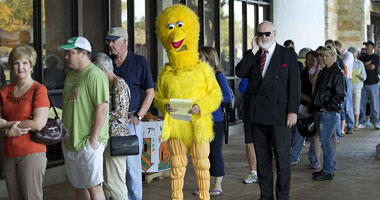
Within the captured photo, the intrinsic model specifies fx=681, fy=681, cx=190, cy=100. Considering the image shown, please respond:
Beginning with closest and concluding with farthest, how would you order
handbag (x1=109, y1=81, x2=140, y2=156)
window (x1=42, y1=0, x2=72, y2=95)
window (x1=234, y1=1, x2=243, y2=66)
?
handbag (x1=109, y1=81, x2=140, y2=156)
window (x1=42, y1=0, x2=72, y2=95)
window (x1=234, y1=1, x2=243, y2=66)

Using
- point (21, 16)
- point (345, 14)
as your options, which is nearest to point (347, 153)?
point (21, 16)

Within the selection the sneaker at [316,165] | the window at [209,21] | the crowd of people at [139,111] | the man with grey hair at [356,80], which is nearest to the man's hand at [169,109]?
the crowd of people at [139,111]

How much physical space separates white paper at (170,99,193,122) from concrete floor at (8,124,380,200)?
1642mm

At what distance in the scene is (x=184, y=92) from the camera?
668cm

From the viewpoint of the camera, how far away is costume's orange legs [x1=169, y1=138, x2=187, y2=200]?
679cm

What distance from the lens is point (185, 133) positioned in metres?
6.77

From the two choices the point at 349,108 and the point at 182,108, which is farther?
the point at 349,108

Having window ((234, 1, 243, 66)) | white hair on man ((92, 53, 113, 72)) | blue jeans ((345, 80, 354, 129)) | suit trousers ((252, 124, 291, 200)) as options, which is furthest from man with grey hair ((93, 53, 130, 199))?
window ((234, 1, 243, 66))

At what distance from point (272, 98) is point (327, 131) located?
2.29 metres

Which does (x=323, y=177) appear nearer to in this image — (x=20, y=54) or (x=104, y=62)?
(x=104, y=62)

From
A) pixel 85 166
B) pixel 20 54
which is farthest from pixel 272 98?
pixel 20 54

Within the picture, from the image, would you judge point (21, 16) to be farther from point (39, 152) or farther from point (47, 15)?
point (39, 152)

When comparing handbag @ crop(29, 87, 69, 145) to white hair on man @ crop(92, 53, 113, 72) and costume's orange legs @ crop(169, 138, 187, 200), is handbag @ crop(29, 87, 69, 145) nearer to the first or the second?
white hair on man @ crop(92, 53, 113, 72)

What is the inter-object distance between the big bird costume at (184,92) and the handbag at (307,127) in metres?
3.11
